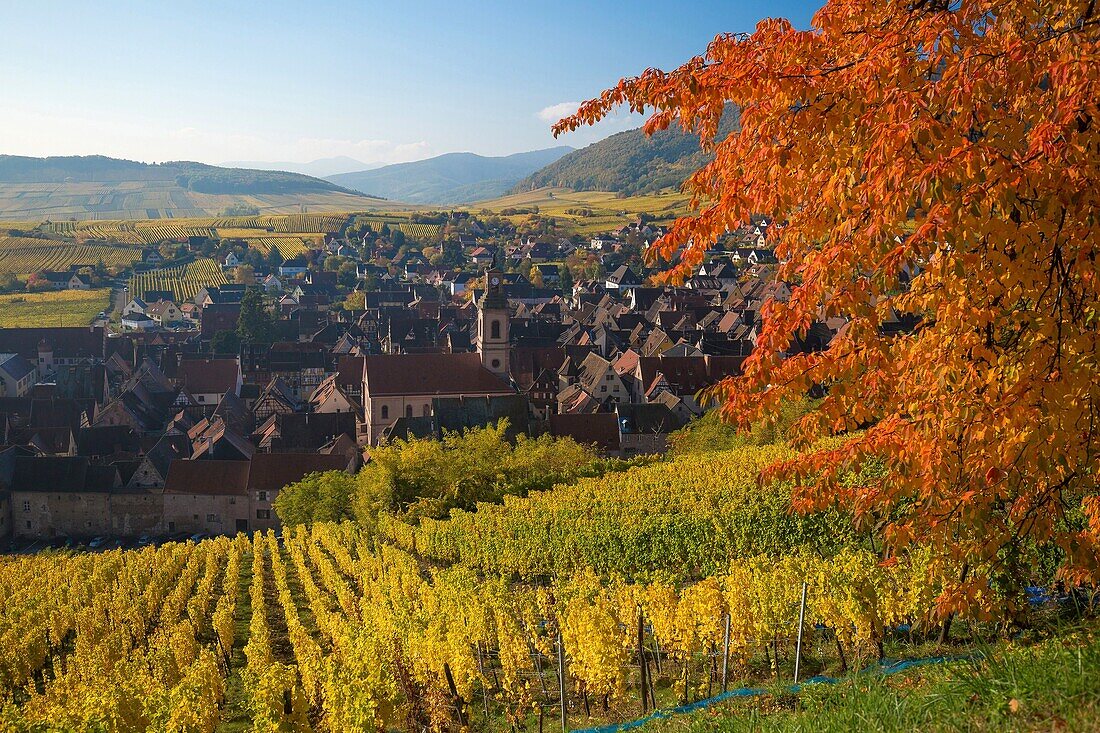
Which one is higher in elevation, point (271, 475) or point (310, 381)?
point (271, 475)

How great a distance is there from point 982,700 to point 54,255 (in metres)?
200

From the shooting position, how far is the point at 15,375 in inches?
3767

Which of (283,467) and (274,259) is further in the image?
(274,259)

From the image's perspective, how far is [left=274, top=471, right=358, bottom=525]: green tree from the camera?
161 ft

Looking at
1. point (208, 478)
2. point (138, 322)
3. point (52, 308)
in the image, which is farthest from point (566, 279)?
→ point (208, 478)

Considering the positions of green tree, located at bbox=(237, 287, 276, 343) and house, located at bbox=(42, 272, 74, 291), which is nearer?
green tree, located at bbox=(237, 287, 276, 343)

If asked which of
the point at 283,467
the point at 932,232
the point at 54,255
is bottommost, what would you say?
the point at 283,467

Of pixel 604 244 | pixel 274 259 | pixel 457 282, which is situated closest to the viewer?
pixel 457 282

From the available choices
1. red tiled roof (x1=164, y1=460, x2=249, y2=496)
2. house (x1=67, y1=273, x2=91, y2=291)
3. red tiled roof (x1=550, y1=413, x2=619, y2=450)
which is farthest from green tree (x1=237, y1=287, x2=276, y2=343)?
red tiled roof (x1=550, y1=413, x2=619, y2=450)

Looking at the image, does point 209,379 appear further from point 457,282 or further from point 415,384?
point 457,282

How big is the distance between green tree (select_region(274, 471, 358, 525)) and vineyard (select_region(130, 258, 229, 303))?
4501 inches

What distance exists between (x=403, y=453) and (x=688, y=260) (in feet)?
128

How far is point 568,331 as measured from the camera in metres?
108

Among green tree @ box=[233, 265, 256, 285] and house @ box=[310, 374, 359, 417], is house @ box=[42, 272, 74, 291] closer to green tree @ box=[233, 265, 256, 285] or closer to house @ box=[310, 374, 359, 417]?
green tree @ box=[233, 265, 256, 285]
